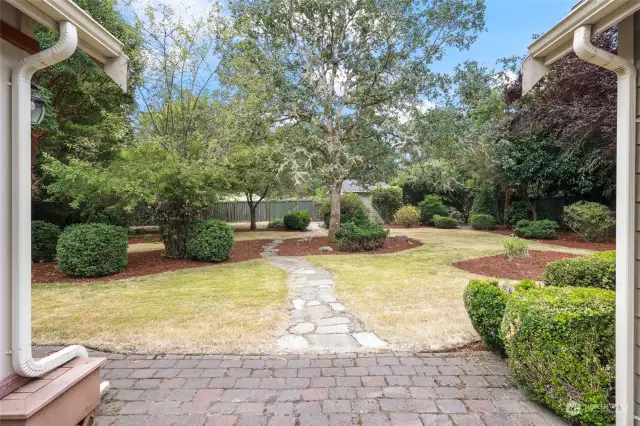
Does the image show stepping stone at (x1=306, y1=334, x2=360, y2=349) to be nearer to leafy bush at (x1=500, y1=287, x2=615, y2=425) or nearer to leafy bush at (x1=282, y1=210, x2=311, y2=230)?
leafy bush at (x1=500, y1=287, x2=615, y2=425)

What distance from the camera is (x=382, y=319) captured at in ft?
13.7

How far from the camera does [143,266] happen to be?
809cm

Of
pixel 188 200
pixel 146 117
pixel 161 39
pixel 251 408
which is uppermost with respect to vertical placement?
pixel 161 39

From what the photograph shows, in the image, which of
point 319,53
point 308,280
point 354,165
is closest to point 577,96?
point 354,165

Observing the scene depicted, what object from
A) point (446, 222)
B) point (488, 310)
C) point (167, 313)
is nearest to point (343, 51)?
point (167, 313)

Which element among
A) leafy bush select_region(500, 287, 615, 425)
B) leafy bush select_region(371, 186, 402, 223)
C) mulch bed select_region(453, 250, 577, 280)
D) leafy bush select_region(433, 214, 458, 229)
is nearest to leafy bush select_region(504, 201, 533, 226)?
leafy bush select_region(433, 214, 458, 229)

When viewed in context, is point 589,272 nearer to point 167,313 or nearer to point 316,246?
point 167,313

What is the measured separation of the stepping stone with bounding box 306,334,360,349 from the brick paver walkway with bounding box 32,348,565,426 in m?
0.21

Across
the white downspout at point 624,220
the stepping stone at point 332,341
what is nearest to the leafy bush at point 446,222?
the stepping stone at point 332,341

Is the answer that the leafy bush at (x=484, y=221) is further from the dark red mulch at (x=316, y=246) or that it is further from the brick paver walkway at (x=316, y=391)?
the brick paver walkway at (x=316, y=391)

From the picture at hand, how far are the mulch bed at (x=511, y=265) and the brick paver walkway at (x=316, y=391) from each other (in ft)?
13.5

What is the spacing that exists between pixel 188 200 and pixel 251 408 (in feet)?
21.0

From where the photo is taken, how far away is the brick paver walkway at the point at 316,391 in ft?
7.45

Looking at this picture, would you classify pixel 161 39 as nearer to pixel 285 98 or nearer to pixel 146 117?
pixel 146 117
